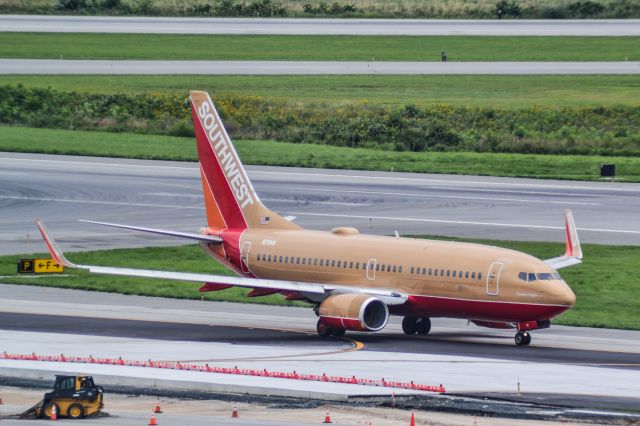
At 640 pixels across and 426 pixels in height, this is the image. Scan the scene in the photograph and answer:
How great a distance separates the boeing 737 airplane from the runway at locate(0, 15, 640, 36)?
10497cm

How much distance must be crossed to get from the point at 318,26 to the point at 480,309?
12173 cm

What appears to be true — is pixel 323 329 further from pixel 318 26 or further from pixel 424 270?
pixel 318 26

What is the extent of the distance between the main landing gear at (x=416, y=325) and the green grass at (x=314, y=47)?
92984 millimetres

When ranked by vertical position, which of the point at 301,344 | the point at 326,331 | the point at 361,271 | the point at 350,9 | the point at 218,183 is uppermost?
the point at 350,9

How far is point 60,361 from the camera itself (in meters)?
42.3

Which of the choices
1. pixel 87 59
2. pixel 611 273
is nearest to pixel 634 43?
pixel 87 59

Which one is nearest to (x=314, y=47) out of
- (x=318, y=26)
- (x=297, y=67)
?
(x=297, y=67)

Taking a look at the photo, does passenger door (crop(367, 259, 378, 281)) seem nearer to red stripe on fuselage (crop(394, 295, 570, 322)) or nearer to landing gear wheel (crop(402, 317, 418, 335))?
red stripe on fuselage (crop(394, 295, 570, 322))

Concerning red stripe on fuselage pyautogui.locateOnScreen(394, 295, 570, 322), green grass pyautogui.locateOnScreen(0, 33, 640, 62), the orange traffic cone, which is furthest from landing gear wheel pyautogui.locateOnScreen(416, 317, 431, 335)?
green grass pyautogui.locateOnScreen(0, 33, 640, 62)

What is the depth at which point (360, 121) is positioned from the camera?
112312mm

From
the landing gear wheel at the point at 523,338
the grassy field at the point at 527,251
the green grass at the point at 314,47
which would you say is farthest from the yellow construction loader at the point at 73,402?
the green grass at the point at 314,47

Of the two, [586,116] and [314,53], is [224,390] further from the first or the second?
[314,53]

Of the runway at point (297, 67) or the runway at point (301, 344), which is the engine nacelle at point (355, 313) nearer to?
the runway at point (301, 344)

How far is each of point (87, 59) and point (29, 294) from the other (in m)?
83.6
